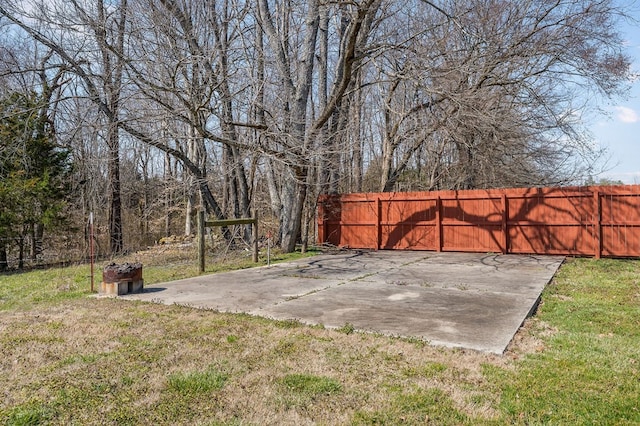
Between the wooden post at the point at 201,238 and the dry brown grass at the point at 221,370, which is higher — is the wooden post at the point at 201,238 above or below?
above

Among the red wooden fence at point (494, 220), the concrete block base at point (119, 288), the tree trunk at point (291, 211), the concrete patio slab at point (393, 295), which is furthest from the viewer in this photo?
the tree trunk at point (291, 211)

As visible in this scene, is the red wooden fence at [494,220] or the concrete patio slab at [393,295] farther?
the red wooden fence at [494,220]

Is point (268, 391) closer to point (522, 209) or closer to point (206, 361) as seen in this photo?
point (206, 361)

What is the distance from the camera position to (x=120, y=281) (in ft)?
21.7

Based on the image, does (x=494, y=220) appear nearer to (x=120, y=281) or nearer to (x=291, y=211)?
(x=291, y=211)

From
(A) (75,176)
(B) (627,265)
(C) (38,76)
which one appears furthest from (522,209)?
(C) (38,76)

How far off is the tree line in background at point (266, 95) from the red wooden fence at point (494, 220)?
1.46 meters

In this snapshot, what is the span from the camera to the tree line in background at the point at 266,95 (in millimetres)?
9992

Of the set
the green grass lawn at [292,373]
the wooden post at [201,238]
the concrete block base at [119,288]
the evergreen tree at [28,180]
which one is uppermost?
the evergreen tree at [28,180]

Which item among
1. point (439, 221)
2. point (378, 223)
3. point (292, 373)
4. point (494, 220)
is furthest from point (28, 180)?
point (494, 220)

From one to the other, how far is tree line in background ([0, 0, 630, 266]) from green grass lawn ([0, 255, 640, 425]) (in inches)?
232

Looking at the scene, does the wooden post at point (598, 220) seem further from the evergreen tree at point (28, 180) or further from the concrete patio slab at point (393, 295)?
the evergreen tree at point (28, 180)

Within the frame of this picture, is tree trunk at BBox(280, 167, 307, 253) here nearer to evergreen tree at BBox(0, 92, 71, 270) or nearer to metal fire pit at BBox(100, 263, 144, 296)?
metal fire pit at BBox(100, 263, 144, 296)

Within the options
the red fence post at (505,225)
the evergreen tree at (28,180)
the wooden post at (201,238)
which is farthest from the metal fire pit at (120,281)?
the red fence post at (505,225)
